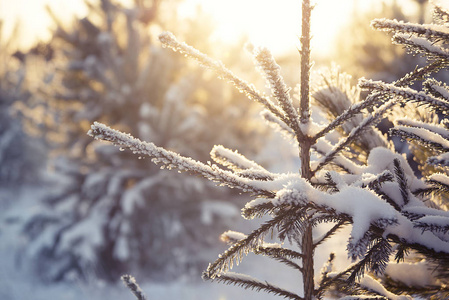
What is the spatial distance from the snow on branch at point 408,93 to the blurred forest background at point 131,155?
174 inches

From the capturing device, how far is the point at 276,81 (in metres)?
0.79

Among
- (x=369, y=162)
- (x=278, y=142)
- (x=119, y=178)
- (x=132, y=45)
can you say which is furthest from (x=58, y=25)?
(x=278, y=142)

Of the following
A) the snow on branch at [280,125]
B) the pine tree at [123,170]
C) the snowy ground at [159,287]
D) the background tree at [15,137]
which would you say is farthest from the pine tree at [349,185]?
the background tree at [15,137]

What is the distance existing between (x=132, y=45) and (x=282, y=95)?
556 centimetres

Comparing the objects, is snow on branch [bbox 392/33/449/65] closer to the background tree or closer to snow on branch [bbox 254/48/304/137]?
snow on branch [bbox 254/48/304/137]

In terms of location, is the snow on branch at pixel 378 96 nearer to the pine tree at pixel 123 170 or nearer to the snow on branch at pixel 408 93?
the snow on branch at pixel 408 93

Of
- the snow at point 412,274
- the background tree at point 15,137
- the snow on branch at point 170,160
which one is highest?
the background tree at point 15,137

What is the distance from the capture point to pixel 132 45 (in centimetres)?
593

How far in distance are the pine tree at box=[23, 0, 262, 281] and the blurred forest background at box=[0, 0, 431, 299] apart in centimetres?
2

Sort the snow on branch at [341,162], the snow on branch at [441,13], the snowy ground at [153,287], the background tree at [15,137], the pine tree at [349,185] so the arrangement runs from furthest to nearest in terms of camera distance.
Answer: the background tree at [15,137] < the snowy ground at [153,287] < the snow on branch at [341,162] < the snow on branch at [441,13] < the pine tree at [349,185]

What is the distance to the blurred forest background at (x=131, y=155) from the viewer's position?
541 cm

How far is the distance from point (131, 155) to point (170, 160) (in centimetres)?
502

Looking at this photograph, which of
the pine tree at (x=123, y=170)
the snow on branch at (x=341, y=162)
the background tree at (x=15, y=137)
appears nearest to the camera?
the snow on branch at (x=341, y=162)

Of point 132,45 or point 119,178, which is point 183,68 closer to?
point 132,45
